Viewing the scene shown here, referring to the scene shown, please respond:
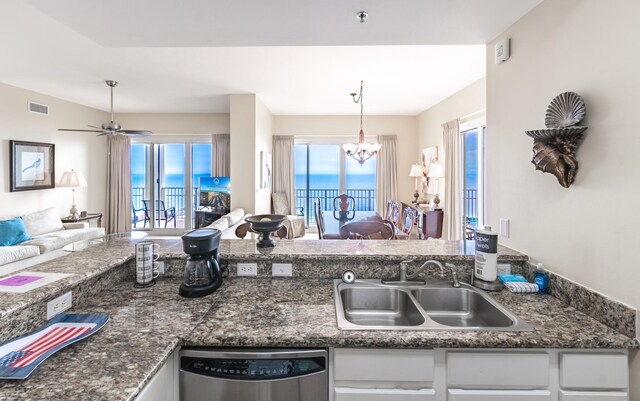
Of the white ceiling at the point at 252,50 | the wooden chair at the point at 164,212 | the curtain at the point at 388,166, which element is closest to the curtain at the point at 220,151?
the white ceiling at the point at 252,50

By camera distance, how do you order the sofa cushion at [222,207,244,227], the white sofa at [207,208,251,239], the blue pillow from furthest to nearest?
the blue pillow < the sofa cushion at [222,207,244,227] < the white sofa at [207,208,251,239]

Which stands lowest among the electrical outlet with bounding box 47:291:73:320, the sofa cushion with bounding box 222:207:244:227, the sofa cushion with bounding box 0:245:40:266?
the sofa cushion with bounding box 0:245:40:266

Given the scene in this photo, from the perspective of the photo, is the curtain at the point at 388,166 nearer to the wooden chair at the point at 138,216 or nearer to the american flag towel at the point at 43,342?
the wooden chair at the point at 138,216

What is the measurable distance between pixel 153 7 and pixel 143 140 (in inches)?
215

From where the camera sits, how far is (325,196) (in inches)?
284

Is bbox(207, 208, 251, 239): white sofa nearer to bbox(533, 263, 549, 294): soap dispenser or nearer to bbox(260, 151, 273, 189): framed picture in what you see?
bbox(260, 151, 273, 189): framed picture

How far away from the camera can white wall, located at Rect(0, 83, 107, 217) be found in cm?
445

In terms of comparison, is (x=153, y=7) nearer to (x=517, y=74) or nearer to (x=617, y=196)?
(x=517, y=74)

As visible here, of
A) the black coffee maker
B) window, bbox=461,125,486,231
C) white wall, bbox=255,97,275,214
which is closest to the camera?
the black coffee maker

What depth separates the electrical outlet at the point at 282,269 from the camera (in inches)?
70.9

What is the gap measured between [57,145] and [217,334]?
6004 millimetres

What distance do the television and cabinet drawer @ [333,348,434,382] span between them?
4846mm

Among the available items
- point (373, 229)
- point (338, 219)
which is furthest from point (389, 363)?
point (338, 219)

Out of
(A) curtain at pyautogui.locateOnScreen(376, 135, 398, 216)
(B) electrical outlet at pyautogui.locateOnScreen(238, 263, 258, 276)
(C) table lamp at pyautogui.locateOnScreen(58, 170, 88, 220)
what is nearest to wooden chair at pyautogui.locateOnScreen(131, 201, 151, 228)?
(C) table lamp at pyautogui.locateOnScreen(58, 170, 88, 220)
